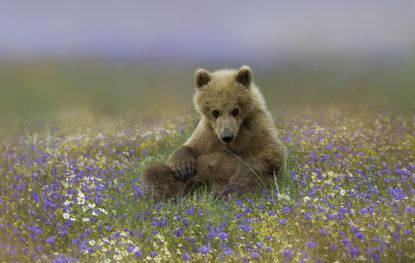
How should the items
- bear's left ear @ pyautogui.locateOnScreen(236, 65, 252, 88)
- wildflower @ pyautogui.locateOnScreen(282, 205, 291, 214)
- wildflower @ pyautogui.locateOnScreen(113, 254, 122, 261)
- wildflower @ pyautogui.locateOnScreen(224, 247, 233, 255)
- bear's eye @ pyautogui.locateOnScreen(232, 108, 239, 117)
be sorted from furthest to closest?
bear's left ear @ pyautogui.locateOnScreen(236, 65, 252, 88), bear's eye @ pyautogui.locateOnScreen(232, 108, 239, 117), wildflower @ pyautogui.locateOnScreen(282, 205, 291, 214), wildflower @ pyautogui.locateOnScreen(113, 254, 122, 261), wildflower @ pyautogui.locateOnScreen(224, 247, 233, 255)

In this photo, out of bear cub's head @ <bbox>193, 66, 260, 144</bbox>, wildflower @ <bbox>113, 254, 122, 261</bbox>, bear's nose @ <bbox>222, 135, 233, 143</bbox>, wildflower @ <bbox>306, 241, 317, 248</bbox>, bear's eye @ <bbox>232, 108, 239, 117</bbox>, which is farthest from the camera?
bear's eye @ <bbox>232, 108, 239, 117</bbox>

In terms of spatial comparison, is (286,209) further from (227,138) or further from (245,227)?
(227,138)

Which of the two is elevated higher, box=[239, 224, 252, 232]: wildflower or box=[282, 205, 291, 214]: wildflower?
box=[282, 205, 291, 214]: wildflower

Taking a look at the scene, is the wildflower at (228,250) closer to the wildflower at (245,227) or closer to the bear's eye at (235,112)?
the wildflower at (245,227)

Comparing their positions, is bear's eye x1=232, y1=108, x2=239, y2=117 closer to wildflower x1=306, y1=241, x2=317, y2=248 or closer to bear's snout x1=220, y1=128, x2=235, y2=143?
bear's snout x1=220, y1=128, x2=235, y2=143

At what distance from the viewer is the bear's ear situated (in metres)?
7.18

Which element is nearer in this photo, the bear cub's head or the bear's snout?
the bear's snout

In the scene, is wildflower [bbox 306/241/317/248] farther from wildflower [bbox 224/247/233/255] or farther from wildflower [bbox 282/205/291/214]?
wildflower [bbox 282/205/291/214]

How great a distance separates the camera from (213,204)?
6250 millimetres

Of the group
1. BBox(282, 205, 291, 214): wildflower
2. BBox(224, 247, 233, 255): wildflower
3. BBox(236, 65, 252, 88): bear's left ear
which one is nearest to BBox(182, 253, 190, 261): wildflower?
BBox(224, 247, 233, 255): wildflower

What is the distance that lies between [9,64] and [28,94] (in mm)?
1015

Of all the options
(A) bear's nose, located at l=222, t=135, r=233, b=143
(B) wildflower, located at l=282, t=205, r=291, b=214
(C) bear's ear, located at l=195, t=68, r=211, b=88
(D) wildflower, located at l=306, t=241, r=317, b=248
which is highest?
(C) bear's ear, located at l=195, t=68, r=211, b=88

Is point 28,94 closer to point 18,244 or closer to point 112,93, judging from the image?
point 112,93

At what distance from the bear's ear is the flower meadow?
1.21m
